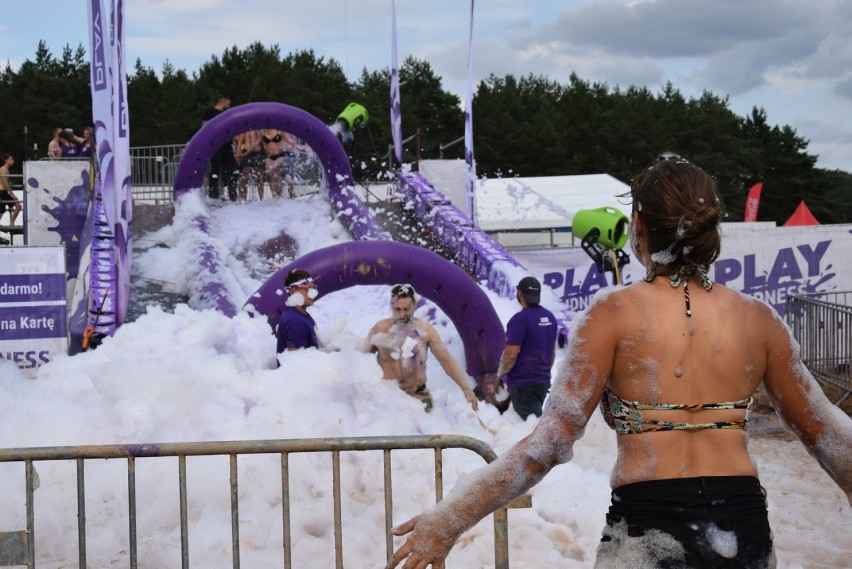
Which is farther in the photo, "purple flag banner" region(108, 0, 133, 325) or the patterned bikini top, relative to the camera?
"purple flag banner" region(108, 0, 133, 325)

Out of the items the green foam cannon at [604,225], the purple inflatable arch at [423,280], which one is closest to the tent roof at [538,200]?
the green foam cannon at [604,225]

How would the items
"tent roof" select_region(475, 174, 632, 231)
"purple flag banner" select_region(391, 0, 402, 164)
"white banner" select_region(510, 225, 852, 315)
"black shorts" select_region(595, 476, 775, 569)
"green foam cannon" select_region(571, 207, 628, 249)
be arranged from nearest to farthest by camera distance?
"black shorts" select_region(595, 476, 775, 569), "green foam cannon" select_region(571, 207, 628, 249), "white banner" select_region(510, 225, 852, 315), "purple flag banner" select_region(391, 0, 402, 164), "tent roof" select_region(475, 174, 632, 231)

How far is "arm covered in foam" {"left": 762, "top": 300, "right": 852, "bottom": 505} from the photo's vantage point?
2264 millimetres

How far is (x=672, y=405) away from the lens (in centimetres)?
215

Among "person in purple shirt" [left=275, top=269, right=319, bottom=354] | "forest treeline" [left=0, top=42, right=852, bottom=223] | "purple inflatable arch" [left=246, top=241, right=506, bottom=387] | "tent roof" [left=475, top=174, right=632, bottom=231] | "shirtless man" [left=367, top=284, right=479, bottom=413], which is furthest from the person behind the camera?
"forest treeline" [left=0, top=42, right=852, bottom=223]

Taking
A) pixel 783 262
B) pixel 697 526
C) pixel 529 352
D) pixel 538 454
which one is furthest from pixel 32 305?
pixel 783 262

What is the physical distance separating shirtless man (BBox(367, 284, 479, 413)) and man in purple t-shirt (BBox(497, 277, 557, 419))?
0.49 metres

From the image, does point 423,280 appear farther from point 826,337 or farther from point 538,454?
point 538,454

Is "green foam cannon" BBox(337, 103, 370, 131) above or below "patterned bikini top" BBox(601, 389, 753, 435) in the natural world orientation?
above

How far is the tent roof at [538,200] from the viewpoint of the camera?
102 ft

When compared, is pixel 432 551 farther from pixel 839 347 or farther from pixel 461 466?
pixel 839 347

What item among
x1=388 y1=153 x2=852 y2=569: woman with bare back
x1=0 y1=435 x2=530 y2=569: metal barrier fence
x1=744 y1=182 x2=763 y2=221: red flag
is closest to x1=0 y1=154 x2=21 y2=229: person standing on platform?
x1=0 y1=435 x2=530 y2=569: metal barrier fence

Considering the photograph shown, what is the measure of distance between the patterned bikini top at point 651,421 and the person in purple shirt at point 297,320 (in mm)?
5035

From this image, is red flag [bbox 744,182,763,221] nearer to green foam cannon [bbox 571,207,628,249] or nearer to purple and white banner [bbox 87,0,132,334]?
green foam cannon [bbox 571,207,628,249]
